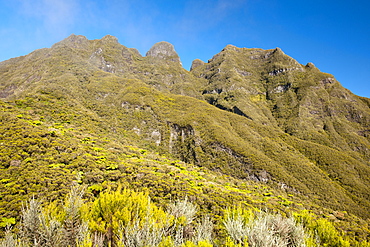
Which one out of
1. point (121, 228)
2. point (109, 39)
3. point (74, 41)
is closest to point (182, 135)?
point (121, 228)

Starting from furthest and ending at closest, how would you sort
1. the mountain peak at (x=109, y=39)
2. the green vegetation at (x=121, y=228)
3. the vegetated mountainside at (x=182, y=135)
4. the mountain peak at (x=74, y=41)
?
1. the mountain peak at (x=109, y=39)
2. the mountain peak at (x=74, y=41)
3. the vegetated mountainside at (x=182, y=135)
4. the green vegetation at (x=121, y=228)

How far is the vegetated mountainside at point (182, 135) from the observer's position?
24172 mm

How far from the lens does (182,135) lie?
3189 inches

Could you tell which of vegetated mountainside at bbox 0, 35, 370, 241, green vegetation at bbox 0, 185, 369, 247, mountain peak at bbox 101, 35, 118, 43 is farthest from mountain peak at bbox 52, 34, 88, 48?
green vegetation at bbox 0, 185, 369, 247

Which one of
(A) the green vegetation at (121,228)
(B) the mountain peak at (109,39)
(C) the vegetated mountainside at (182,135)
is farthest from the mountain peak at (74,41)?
(A) the green vegetation at (121,228)

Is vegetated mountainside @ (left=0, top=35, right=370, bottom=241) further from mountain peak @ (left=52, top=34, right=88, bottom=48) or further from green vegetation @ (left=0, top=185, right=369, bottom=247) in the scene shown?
green vegetation @ (left=0, top=185, right=369, bottom=247)

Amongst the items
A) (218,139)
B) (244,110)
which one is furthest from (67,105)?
(244,110)

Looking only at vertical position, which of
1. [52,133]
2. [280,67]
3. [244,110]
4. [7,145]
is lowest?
[7,145]

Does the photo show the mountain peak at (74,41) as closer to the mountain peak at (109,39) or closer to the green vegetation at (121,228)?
the mountain peak at (109,39)

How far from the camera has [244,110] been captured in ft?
415

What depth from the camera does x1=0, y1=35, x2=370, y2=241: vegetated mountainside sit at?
2417 centimetres

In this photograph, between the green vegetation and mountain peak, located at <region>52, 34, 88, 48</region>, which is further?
mountain peak, located at <region>52, 34, 88, 48</region>

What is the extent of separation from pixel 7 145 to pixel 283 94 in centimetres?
16939

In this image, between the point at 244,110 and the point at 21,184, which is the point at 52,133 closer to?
the point at 21,184
